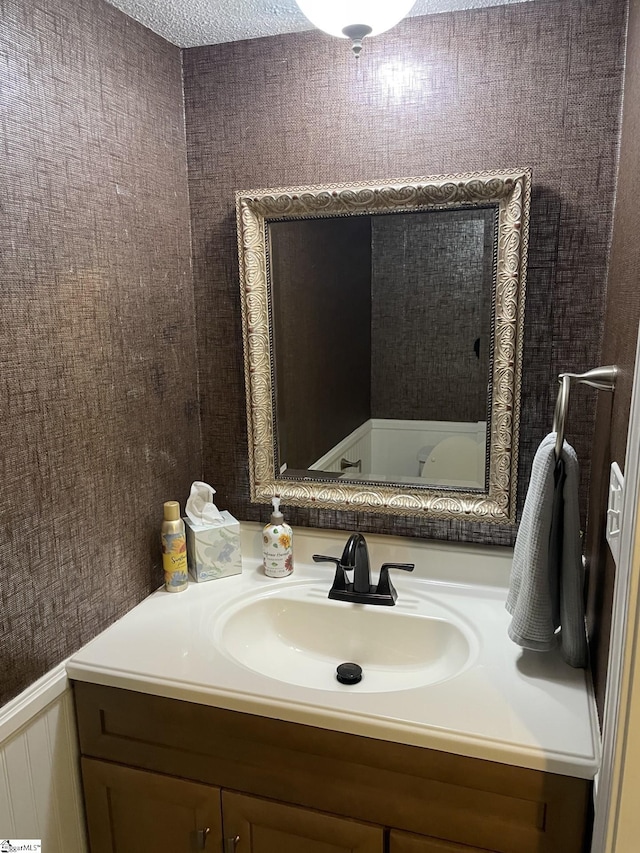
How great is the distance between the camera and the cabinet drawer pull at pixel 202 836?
1207mm

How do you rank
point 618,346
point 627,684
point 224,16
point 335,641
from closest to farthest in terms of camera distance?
point 627,684 < point 618,346 < point 224,16 < point 335,641

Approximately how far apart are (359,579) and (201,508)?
44 centimetres

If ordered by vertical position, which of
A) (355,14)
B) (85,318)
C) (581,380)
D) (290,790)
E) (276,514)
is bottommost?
(290,790)

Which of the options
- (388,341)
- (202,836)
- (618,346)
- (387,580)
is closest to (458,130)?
(388,341)

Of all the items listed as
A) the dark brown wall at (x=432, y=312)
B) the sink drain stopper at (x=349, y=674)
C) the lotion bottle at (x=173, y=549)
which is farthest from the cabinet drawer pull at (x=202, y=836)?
the dark brown wall at (x=432, y=312)

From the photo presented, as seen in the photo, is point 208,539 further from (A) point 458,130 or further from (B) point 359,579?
(A) point 458,130

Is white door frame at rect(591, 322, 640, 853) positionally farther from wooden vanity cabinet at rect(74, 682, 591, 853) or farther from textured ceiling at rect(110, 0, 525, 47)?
textured ceiling at rect(110, 0, 525, 47)

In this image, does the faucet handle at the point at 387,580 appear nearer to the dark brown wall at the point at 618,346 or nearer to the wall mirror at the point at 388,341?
the wall mirror at the point at 388,341

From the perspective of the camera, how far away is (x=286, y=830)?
3.77 ft

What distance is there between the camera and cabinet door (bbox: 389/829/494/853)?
41.4 inches

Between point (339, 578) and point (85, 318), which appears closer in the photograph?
point (85, 318)

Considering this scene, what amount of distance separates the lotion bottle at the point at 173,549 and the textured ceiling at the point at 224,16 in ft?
3.46

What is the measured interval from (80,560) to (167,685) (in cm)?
31

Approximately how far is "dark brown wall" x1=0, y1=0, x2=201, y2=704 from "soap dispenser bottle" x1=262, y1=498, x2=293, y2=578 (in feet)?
0.84
